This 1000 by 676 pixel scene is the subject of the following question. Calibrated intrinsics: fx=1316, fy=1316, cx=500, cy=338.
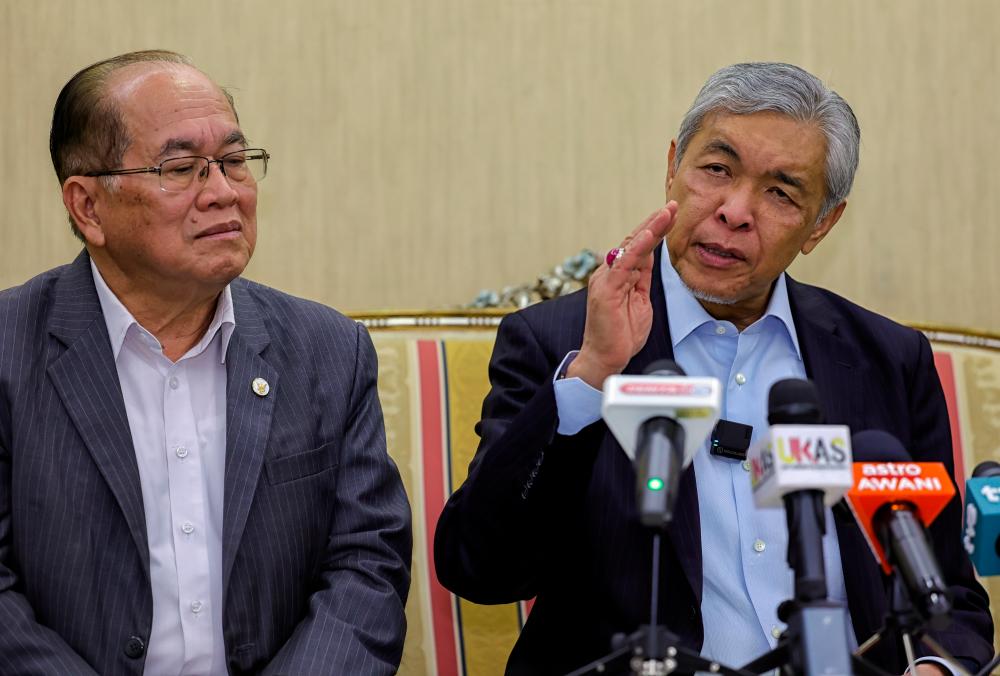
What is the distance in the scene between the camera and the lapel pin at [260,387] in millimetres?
2428

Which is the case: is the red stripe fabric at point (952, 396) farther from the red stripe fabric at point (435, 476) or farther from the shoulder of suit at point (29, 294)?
the shoulder of suit at point (29, 294)

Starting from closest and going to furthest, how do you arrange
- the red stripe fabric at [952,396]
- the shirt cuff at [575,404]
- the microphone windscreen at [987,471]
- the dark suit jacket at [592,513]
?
the microphone windscreen at [987,471] < the shirt cuff at [575,404] < the dark suit jacket at [592,513] < the red stripe fabric at [952,396]

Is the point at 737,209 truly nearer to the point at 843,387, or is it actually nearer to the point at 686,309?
the point at 686,309

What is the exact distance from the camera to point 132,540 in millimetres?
2262

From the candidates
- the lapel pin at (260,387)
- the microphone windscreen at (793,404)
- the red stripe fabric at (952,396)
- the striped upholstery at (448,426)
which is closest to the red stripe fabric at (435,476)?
the striped upholstery at (448,426)

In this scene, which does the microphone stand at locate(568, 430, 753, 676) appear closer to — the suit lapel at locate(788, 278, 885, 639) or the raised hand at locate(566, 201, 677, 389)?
the raised hand at locate(566, 201, 677, 389)

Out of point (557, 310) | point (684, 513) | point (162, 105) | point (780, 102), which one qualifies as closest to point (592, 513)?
point (684, 513)

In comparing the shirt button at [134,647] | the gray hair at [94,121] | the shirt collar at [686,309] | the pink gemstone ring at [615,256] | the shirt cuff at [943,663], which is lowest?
the shirt cuff at [943,663]

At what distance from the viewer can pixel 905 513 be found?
1.54 metres

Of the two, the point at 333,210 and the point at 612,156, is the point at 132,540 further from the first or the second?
the point at 612,156

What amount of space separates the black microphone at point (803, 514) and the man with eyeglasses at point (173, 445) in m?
1.05

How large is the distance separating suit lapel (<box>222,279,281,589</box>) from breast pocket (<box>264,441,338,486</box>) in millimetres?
35

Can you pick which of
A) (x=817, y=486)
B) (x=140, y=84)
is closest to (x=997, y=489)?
(x=817, y=486)

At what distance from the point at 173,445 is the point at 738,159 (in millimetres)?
1187
